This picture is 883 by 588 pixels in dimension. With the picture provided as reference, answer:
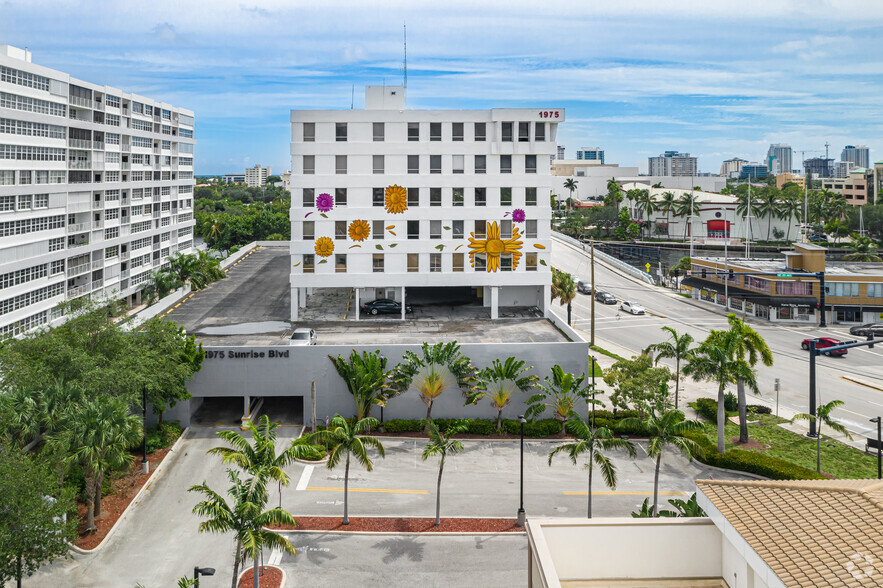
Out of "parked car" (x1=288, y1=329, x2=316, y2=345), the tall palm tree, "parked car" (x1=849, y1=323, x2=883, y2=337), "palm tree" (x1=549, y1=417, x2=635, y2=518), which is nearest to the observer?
"palm tree" (x1=549, y1=417, x2=635, y2=518)

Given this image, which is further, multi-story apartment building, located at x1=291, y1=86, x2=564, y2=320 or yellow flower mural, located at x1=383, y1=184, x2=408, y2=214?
yellow flower mural, located at x1=383, y1=184, x2=408, y2=214

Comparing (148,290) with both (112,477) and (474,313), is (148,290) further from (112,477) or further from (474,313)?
(112,477)

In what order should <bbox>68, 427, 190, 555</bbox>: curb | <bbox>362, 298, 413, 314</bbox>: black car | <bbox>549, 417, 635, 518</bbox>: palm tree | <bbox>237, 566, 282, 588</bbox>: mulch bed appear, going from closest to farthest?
<bbox>237, 566, 282, 588</bbox>: mulch bed, <bbox>68, 427, 190, 555</bbox>: curb, <bbox>549, 417, 635, 518</bbox>: palm tree, <bbox>362, 298, 413, 314</bbox>: black car

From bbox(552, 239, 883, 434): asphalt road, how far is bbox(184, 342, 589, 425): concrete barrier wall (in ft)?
55.5

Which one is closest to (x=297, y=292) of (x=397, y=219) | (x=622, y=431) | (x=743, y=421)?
(x=397, y=219)

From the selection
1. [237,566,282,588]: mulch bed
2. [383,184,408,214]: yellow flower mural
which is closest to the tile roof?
[237,566,282,588]: mulch bed

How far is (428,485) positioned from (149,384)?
1572cm

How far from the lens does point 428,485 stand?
36.4 m

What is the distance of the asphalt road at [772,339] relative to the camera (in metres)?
52.3

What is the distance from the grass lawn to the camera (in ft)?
128

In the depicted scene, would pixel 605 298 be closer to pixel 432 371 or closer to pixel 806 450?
pixel 806 450

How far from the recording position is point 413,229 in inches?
2212

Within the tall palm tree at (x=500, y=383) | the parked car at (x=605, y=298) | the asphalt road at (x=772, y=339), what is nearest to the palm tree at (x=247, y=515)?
the tall palm tree at (x=500, y=383)

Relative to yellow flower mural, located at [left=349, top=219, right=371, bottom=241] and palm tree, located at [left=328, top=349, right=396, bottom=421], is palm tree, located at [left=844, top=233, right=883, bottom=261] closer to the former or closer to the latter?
yellow flower mural, located at [left=349, top=219, right=371, bottom=241]
